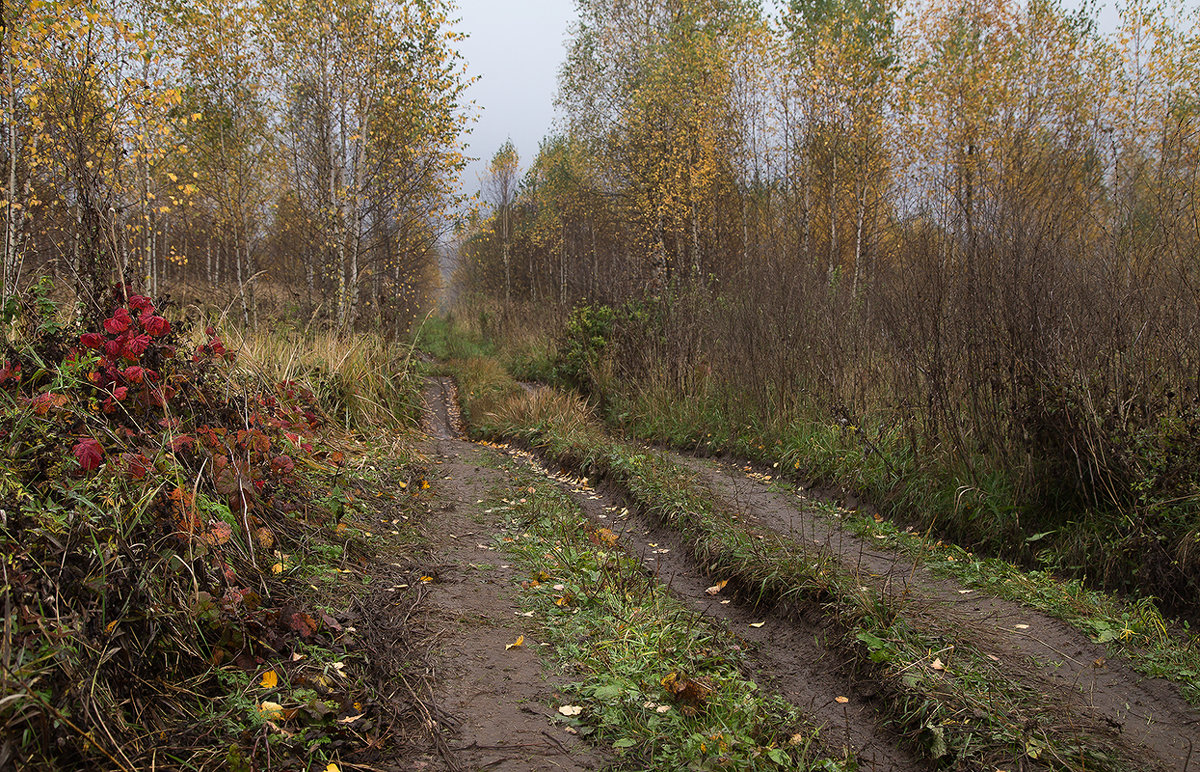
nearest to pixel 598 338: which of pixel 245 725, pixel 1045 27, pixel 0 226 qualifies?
pixel 0 226

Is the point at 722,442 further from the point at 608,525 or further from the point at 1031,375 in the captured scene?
the point at 1031,375

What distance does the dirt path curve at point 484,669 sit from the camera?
2.28 metres

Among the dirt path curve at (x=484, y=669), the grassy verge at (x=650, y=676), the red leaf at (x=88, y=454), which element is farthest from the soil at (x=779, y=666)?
the red leaf at (x=88, y=454)

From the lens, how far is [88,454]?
2.56 metres

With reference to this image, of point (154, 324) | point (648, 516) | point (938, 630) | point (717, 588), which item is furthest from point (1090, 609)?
point (154, 324)

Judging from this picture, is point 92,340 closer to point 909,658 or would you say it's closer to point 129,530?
point 129,530

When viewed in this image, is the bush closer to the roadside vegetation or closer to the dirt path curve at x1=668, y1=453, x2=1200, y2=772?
the roadside vegetation

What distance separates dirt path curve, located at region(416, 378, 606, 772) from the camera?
7.48 feet

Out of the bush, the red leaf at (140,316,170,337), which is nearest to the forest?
the red leaf at (140,316,170,337)

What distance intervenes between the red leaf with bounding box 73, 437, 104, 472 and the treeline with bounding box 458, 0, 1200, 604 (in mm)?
5288

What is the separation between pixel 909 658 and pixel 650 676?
3.88ft

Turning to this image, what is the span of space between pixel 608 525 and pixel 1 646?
4197 mm

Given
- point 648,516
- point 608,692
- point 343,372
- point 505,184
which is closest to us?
point 608,692

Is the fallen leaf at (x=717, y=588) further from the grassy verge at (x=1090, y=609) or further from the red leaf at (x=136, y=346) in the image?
the red leaf at (x=136, y=346)
